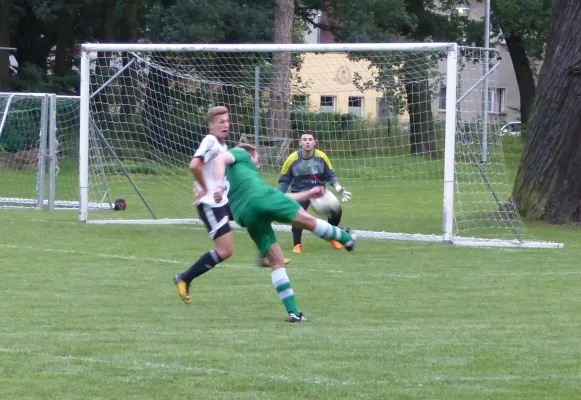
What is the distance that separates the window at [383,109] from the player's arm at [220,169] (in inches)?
498

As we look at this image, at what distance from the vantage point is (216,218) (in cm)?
1023

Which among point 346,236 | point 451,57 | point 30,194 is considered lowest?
point 30,194

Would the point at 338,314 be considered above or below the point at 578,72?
below

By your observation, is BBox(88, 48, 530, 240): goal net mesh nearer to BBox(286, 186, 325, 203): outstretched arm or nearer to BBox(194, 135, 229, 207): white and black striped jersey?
BBox(194, 135, 229, 207): white and black striped jersey

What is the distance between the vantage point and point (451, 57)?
16.4 m

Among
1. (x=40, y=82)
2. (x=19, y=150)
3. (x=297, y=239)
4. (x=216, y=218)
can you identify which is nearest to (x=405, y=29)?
(x=40, y=82)

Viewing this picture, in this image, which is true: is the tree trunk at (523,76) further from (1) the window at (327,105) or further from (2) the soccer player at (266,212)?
(2) the soccer player at (266,212)

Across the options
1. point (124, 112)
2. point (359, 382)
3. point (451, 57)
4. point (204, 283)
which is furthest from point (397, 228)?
point (359, 382)

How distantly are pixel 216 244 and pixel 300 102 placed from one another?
40.8ft

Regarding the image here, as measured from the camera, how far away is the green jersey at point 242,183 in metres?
9.48

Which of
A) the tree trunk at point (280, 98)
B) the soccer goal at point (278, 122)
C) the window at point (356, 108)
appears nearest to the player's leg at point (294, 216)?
the soccer goal at point (278, 122)

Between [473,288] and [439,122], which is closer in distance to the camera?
[473,288]

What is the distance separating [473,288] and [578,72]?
820 cm

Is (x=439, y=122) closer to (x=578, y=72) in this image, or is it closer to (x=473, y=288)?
(x=578, y=72)
